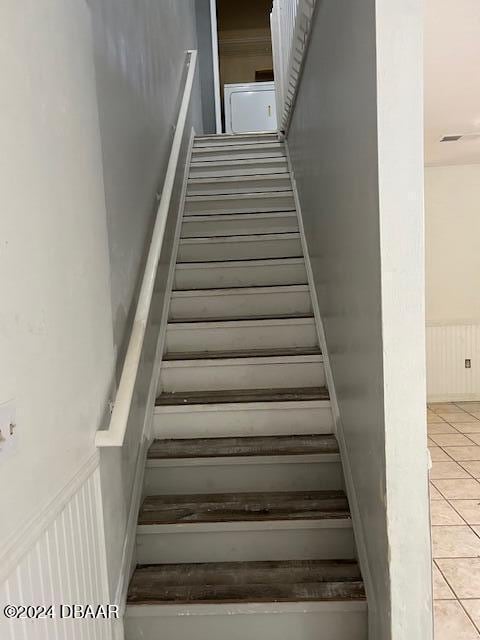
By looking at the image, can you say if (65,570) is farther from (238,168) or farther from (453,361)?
(453,361)

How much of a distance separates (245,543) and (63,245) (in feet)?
4.26

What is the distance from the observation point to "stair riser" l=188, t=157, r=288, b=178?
13.8 ft

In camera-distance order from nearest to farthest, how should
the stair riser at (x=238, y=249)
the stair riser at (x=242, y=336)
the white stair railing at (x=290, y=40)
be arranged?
the white stair railing at (x=290, y=40)
the stair riser at (x=242, y=336)
the stair riser at (x=238, y=249)

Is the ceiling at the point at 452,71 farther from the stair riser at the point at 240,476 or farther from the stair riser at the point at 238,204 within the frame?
the stair riser at the point at 240,476

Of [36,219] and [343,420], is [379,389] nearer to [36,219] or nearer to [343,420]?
[343,420]

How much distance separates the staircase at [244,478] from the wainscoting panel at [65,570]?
0.36m

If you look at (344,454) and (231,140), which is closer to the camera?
(344,454)

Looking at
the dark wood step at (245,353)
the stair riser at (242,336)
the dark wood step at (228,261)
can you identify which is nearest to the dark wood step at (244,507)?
the dark wood step at (245,353)

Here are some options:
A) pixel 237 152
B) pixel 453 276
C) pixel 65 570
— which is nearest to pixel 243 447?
pixel 65 570

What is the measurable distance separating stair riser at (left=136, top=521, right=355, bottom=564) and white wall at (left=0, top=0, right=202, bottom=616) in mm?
240

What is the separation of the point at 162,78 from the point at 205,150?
1.50 m

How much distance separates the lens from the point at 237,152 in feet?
15.3

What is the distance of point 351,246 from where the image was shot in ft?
5.66

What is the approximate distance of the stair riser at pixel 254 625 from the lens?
5.60 ft
